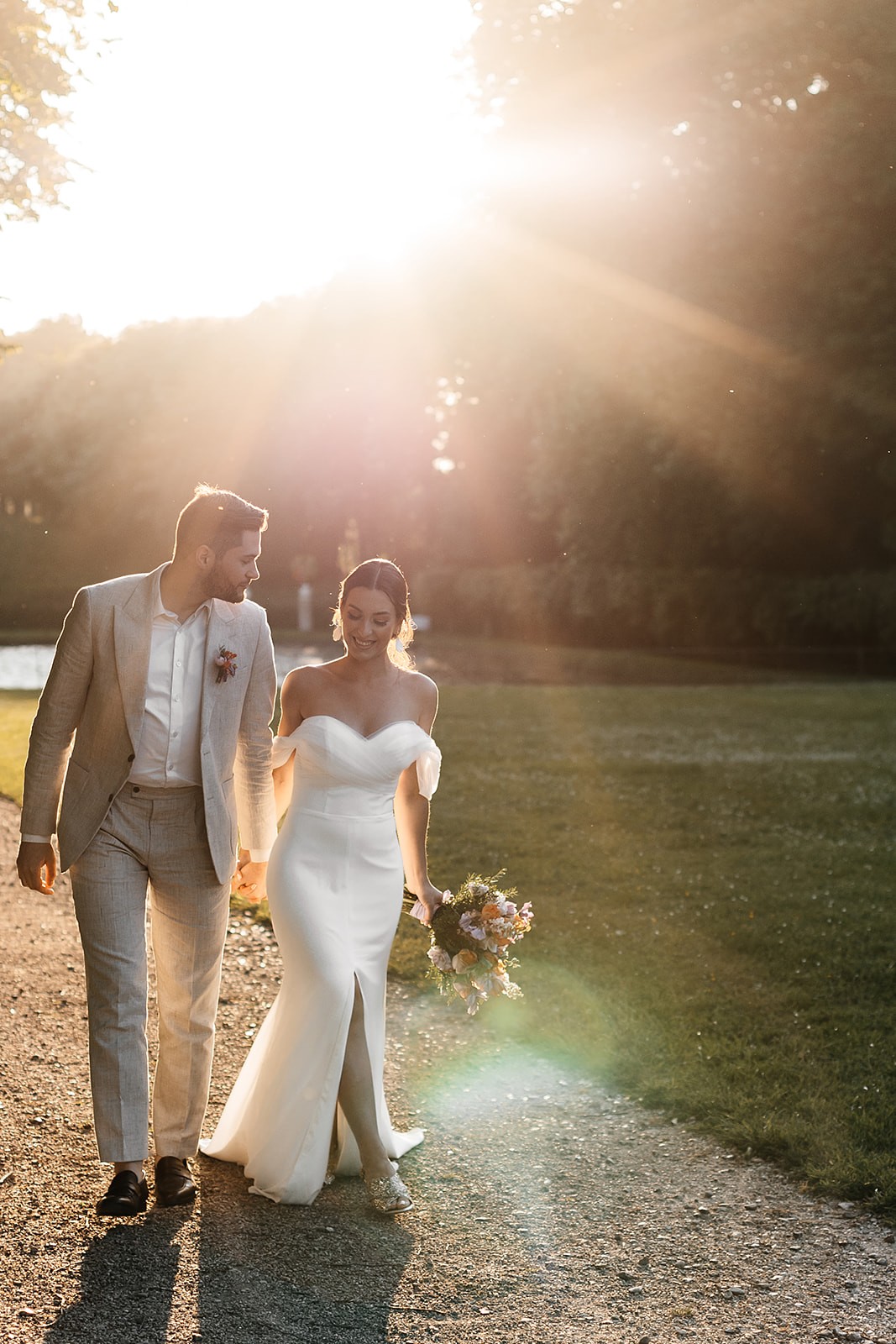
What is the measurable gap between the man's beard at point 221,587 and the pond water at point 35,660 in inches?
884

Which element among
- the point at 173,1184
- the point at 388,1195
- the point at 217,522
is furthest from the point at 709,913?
the point at 217,522

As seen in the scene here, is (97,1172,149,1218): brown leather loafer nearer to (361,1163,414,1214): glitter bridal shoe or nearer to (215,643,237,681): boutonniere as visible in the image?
(361,1163,414,1214): glitter bridal shoe

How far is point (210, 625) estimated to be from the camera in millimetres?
4676

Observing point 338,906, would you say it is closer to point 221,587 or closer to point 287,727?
point 287,727

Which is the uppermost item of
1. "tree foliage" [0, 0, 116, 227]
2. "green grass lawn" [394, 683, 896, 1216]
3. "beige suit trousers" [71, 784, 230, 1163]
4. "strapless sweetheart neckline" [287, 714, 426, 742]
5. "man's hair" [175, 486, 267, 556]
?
"tree foliage" [0, 0, 116, 227]

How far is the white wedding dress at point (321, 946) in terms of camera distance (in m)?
4.69

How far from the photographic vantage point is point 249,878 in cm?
522

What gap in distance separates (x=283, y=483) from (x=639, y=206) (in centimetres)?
1862

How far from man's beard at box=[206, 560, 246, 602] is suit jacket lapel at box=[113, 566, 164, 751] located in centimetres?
23

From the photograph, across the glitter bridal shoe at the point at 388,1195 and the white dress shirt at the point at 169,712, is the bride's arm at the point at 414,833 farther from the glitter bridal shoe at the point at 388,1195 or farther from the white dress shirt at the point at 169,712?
the glitter bridal shoe at the point at 388,1195

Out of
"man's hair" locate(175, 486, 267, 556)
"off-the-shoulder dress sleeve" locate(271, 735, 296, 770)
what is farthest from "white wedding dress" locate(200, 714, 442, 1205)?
"man's hair" locate(175, 486, 267, 556)

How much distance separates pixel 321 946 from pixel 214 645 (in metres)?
1.09

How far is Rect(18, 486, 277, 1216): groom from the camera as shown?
14.9ft

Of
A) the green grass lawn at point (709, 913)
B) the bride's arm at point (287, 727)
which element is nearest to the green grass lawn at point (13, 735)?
the green grass lawn at point (709, 913)
